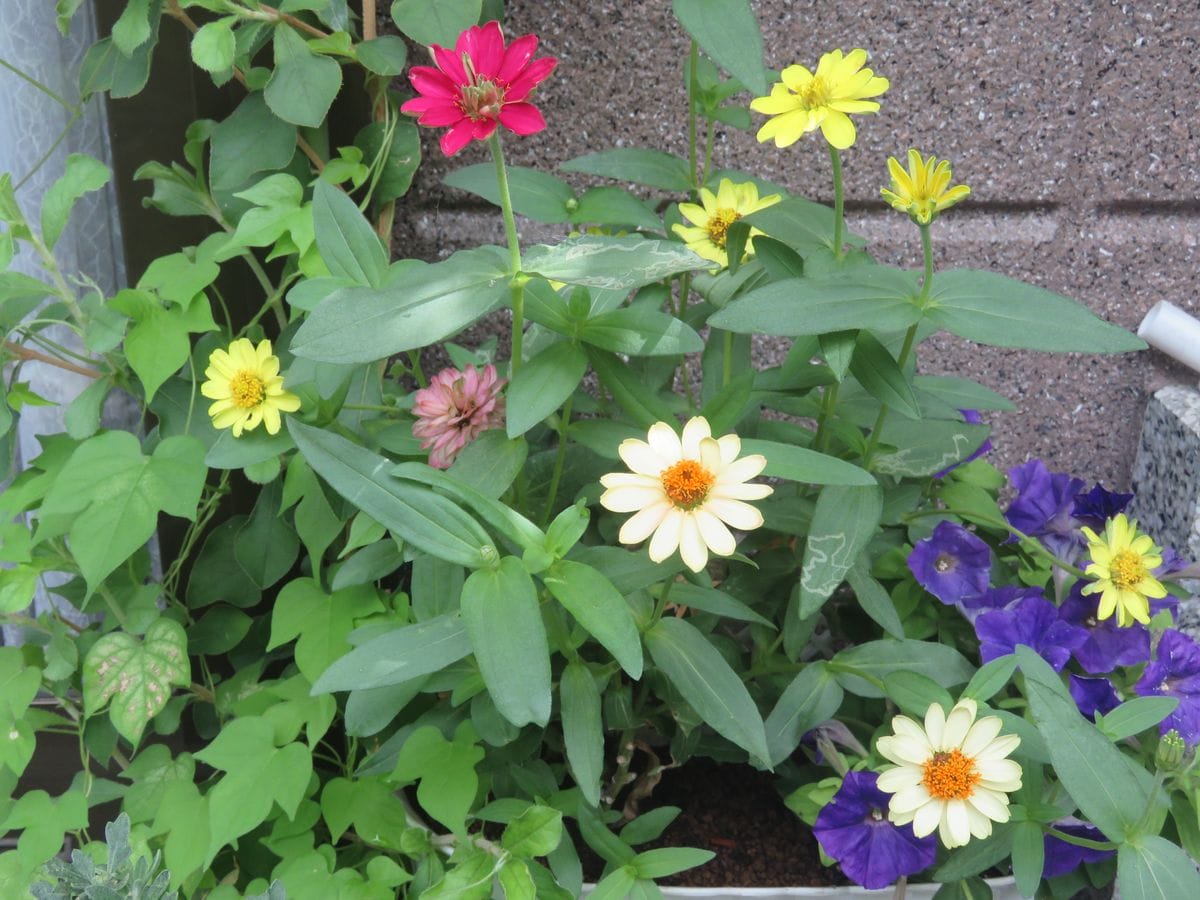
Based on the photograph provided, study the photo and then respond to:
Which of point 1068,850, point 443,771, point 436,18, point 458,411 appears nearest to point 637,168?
point 436,18

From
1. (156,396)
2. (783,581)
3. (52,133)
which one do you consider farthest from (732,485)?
(52,133)

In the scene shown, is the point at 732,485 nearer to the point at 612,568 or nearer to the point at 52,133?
the point at 612,568

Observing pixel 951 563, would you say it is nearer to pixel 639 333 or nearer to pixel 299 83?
pixel 639 333

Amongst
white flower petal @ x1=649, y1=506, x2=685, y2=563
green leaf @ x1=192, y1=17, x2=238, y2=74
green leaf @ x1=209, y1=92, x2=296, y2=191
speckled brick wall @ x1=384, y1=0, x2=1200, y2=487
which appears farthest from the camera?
speckled brick wall @ x1=384, y1=0, x2=1200, y2=487

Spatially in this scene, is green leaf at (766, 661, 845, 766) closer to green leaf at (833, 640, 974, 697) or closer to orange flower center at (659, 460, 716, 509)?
green leaf at (833, 640, 974, 697)

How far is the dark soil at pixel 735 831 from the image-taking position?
843 mm

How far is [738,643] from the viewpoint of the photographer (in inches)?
35.1

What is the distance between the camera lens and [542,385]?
642 millimetres

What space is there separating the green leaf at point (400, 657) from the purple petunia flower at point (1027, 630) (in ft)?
1.25

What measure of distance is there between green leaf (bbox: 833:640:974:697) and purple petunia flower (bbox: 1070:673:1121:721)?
72mm

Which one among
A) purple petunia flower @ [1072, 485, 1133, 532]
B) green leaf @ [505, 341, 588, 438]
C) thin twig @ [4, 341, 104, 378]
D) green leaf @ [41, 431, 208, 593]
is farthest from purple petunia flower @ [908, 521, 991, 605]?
thin twig @ [4, 341, 104, 378]

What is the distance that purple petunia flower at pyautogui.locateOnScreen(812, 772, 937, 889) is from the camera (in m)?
0.71

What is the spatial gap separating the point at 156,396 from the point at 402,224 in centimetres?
34

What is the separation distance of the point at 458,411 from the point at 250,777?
0.31 m
